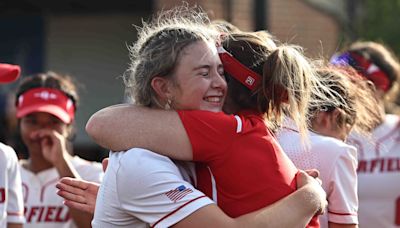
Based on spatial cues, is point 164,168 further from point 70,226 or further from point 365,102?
point 70,226

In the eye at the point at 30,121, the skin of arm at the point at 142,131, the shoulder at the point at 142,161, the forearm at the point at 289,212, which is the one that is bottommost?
the eye at the point at 30,121

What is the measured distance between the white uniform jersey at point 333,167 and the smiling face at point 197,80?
570 millimetres

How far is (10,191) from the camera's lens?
12.7 ft

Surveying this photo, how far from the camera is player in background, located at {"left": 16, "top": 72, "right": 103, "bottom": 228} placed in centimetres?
453

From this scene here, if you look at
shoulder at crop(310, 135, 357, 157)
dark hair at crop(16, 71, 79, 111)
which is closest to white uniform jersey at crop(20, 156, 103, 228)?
dark hair at crop(16, 71, 79, 111)

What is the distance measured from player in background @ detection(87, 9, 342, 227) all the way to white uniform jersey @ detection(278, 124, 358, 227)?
0.38 m

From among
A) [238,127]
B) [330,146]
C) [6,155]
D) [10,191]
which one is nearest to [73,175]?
[10,191]

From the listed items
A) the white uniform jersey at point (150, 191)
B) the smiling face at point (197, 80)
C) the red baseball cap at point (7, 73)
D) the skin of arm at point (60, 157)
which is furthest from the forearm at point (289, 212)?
the skin of arm at point (60, 157)

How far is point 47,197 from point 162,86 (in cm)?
205

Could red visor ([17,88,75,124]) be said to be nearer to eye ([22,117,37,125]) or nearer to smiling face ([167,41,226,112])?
eye ([22,117,37,125])

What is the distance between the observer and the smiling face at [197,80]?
2.75 meters

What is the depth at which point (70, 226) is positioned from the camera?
4574mm

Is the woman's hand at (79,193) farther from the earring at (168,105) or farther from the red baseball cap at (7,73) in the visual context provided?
the red baseball cap at (7,73)

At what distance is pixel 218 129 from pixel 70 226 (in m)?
2.13
